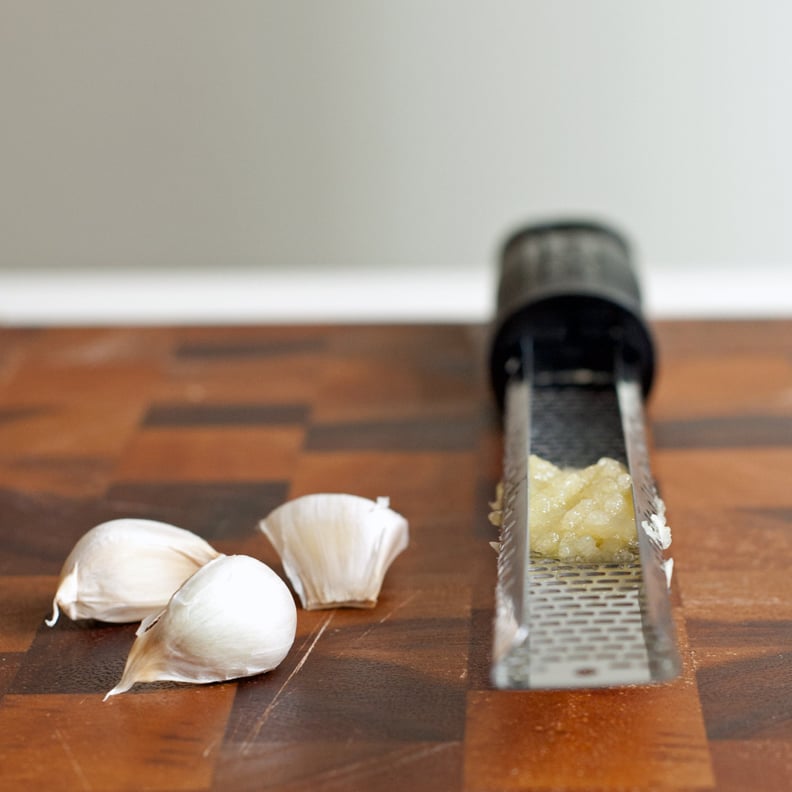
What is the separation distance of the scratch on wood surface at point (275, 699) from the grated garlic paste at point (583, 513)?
19 cm

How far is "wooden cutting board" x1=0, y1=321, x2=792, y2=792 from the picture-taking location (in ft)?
2.92

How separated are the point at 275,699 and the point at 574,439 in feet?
1.26

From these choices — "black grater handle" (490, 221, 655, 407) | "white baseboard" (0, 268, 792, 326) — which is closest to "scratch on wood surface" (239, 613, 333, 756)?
"black grater handle" (490, 221, 655, 407)

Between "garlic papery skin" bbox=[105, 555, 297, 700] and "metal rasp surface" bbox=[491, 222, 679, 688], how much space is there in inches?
7.2

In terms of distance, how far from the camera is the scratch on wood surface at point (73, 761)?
0.88 metres

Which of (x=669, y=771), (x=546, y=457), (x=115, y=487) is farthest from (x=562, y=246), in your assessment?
(x=669, y=771)

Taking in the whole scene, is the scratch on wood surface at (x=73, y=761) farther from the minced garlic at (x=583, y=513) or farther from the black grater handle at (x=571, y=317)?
the black grater handle at (x=571, y=317)

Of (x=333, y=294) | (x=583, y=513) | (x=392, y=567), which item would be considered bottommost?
(x=333, y=294)

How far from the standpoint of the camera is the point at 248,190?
6.36 ft

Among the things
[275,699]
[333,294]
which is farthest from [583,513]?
[333,294]

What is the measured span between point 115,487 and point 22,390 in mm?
301

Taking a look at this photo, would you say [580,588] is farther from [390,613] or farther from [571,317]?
[571,317]

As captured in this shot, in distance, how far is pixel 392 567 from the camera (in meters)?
1.11

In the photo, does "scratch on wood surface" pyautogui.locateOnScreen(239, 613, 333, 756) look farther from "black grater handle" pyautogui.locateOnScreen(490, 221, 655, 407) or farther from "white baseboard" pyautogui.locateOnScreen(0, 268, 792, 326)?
"white baseboard" pyautogui.locateOnScreen(0, 268, 792, 326)
